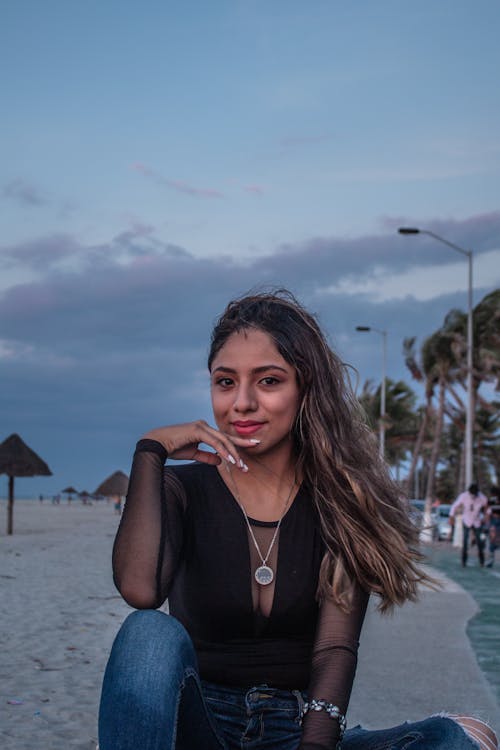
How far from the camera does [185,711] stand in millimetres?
2486

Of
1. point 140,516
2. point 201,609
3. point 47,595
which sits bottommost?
point 47,595

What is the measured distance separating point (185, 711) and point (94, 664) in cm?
481

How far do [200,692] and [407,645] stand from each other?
648 cm

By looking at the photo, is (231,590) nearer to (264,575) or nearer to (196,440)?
(264,575)

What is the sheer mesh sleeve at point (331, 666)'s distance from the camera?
259cm

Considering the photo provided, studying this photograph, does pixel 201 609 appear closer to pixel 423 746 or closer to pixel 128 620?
pixel 128 620

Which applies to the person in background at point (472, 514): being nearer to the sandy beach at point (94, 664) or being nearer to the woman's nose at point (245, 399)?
the sandy beach at point (94, 664)

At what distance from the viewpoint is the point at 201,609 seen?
Result: 2775 mm

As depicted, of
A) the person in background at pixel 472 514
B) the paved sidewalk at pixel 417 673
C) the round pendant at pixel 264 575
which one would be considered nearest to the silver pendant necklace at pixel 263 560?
the round pendant at pixel 264 575

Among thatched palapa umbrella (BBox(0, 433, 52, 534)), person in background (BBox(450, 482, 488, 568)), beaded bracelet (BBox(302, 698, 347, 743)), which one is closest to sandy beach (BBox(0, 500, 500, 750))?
beaded bracelet (BBox(302, 698, 347, 743))

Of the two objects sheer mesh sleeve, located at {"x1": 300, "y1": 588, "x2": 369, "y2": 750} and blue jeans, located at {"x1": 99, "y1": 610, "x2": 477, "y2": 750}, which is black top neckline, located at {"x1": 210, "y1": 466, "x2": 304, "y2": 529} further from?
blue jeans, located at {"x1": 99, "y1": 610, "x2": 477, "y2": 750}

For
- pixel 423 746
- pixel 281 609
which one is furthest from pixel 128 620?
pixel 423 746

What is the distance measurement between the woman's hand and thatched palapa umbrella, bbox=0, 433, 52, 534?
31.3 m

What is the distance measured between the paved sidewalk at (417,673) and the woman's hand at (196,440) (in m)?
1.01
